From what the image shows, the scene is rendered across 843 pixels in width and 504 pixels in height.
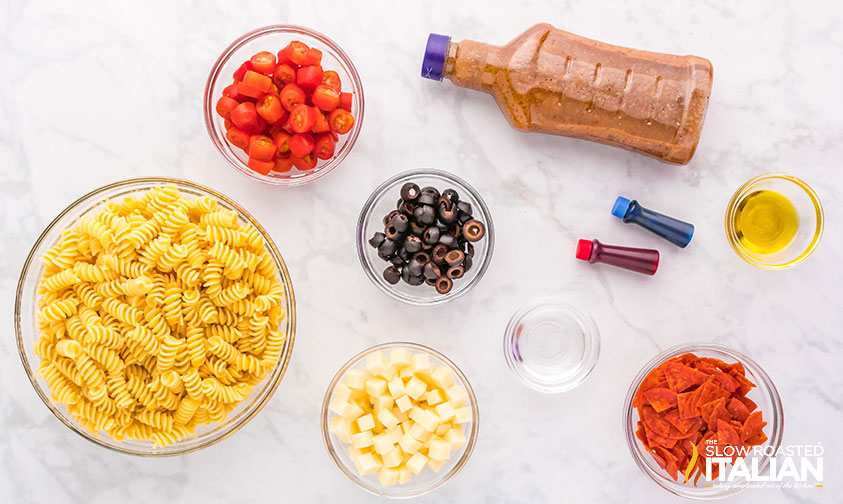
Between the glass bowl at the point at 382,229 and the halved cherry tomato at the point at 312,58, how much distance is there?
0.42m

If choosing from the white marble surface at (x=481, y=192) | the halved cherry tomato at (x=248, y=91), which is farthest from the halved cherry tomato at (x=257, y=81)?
the white marble surface at (x=481, y=192)

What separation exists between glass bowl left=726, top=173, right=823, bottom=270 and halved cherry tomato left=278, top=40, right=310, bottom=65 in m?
1.44

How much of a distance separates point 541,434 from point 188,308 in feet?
3.96

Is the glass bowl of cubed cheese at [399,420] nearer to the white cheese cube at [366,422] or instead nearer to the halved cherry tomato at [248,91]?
the white cheese cube at [366,422]

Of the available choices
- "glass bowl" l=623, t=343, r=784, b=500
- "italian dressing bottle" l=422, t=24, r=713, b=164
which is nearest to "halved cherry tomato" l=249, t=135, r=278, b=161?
"italian dressing bottle" l=422, t=24, r=713, b=164

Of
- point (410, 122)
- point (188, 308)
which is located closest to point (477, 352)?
point (410, 122)

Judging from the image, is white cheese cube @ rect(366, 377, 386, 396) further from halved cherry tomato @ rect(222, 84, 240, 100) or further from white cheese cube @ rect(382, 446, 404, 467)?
halved cherry tomato @ rect(222, 84, 240, 100)

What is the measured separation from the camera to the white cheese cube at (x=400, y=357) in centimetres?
199

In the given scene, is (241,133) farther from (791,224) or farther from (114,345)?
(791,224)

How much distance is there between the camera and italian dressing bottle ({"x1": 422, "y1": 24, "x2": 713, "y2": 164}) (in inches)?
78.6

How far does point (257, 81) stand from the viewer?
1.90 metres

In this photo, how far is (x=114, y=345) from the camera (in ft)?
5.65

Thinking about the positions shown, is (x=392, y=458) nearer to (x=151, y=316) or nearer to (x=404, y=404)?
(x=404, y=404)

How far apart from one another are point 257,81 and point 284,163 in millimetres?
259
